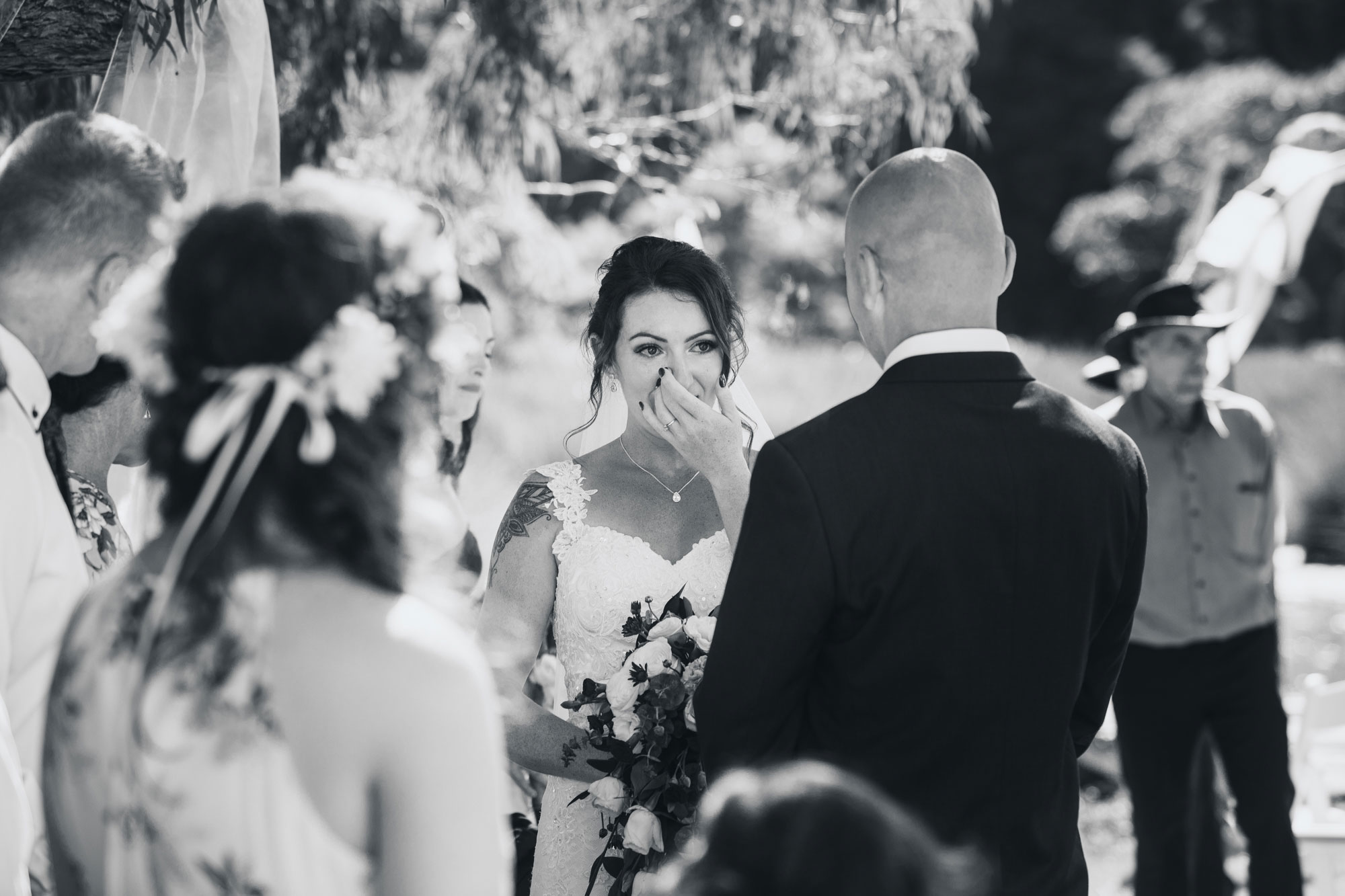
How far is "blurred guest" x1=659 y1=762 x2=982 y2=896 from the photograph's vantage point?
1438 millimetres

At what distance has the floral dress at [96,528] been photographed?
246 centimetres

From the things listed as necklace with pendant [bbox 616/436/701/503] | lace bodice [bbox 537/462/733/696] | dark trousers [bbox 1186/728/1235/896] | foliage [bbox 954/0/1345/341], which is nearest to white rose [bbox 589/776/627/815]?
lace bodice [bbox 537/462/733/696]

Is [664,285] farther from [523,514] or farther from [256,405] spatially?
[256,405]

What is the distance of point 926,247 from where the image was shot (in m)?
2.31

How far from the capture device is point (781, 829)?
145 centimetres

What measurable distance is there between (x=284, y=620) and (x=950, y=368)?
4.00 feet

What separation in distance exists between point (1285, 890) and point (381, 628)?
4.20 metres

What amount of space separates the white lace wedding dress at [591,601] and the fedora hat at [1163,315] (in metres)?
2.91

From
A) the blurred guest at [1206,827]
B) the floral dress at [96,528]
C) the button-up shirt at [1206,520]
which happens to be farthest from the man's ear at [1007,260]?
the button-up shirt at [1206,520]

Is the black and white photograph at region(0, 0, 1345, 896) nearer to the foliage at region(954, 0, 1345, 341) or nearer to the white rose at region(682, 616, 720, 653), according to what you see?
the white rose at region(682, 616, 720, 653)

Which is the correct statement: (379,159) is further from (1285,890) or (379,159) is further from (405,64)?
(1285,890)

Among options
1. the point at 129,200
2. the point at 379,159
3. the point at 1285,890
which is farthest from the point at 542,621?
the point at 379,159

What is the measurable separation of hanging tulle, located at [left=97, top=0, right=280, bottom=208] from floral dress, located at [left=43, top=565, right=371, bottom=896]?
1.85 m

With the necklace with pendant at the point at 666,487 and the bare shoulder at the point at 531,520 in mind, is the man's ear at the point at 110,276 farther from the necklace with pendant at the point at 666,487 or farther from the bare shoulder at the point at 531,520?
the necklace with pendant at the point at 666,487
